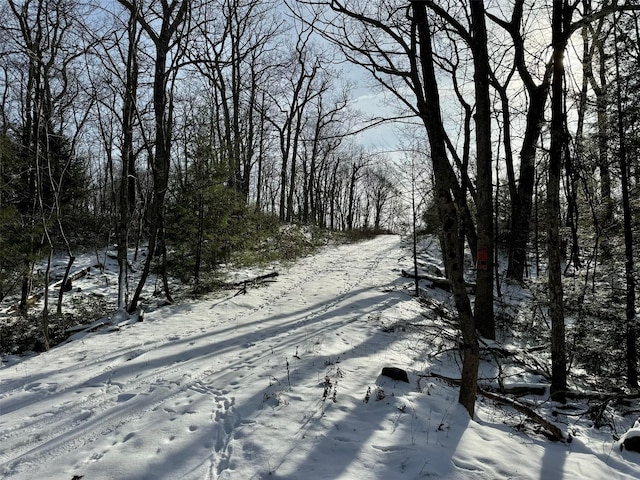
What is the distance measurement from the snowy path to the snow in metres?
0.02

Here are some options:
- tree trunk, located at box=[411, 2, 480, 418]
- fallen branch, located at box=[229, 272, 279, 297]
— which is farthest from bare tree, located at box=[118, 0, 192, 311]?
tree trunk, located at box=[411, 2, 480, 418]

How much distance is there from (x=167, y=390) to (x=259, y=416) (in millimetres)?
1372

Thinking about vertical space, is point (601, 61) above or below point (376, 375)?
above

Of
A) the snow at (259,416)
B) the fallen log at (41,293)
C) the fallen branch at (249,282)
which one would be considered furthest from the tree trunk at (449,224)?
the fallen log at (41,293)

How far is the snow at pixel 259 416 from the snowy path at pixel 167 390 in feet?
0.06

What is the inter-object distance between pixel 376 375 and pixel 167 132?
7760mm

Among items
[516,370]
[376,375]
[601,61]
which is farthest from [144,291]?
[601,61]

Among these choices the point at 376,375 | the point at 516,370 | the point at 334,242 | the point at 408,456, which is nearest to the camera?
the point at 408,456

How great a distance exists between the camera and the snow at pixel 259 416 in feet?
10.3

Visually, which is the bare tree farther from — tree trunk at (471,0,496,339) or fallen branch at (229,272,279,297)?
tree trunk at (471,0,496,339)

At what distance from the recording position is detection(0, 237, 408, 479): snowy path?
3.23 m

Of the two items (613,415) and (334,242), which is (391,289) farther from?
(334,242)

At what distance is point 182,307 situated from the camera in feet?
29.9

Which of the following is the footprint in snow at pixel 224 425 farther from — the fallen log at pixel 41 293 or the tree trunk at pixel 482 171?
the fallen log at pixel 41 293
